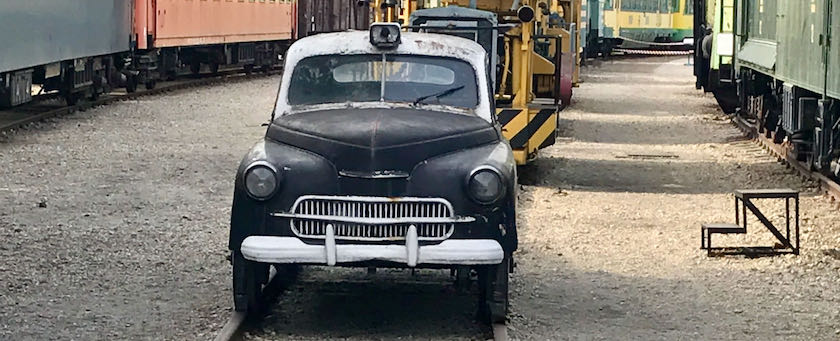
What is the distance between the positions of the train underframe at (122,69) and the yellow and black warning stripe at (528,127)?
7.42 metres

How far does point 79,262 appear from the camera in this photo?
10.2m

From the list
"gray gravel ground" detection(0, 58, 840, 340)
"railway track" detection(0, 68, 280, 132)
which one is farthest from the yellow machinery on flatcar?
"railway track" detection(0, 68, 280, 132)

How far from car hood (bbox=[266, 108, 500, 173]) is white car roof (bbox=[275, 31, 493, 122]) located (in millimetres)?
388

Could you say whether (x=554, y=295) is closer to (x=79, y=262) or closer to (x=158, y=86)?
(x=79, y=262)

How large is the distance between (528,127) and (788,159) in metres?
3.39

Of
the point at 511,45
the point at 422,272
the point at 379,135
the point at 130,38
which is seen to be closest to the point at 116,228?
the point at 422,272

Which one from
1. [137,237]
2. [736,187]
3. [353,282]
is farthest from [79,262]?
[736,187]

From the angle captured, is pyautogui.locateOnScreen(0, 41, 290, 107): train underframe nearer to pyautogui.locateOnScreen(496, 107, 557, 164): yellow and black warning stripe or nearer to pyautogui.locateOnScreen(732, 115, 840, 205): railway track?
pyautogui.locateOnScreen(496, 107, 557, 164): yellow and black warning stripe

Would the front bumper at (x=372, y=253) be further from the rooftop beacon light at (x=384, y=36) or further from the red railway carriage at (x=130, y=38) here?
the red railway carriage at (x=130, y=38)

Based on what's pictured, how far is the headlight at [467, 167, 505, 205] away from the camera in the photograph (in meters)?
7.87

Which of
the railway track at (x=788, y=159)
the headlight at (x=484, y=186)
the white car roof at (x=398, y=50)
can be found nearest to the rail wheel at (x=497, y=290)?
the headlight at (x=484, y=186)

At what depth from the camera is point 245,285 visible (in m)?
8.20

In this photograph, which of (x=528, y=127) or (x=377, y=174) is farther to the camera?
(x=528, y=127)

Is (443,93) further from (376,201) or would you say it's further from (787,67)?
(787,67)
